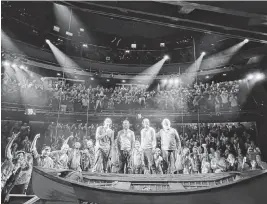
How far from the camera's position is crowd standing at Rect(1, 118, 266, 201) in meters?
6.48

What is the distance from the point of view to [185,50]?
15547 mm

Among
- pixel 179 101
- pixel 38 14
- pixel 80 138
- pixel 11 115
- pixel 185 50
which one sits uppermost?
pixel 38 14

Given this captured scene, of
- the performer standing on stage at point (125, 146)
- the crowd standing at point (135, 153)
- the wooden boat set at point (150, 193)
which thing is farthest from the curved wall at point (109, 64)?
Answer: the wooden boat set at point (150, 193)

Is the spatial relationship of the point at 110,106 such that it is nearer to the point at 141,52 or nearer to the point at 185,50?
the point at 141,52

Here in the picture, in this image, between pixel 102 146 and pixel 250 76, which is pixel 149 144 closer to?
pixel 102 146

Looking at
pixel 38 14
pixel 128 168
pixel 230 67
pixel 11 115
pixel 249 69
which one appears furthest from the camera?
pixel 38 14

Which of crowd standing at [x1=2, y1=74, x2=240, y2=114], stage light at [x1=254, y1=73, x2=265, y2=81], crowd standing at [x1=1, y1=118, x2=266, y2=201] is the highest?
stage light at [x1=254, y1=73, x2=265, y2=81]

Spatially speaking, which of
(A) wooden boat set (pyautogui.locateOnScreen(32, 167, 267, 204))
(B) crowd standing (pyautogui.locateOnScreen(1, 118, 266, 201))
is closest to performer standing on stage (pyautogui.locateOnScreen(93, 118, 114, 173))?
(B) crowd standing (pyautogui.locateOnScreen(1, 118, 266, 201))

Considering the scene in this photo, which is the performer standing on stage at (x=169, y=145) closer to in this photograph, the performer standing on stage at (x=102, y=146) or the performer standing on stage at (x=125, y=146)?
the performer standing on stage at (x=125, y=146)

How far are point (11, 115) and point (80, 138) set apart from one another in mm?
3453

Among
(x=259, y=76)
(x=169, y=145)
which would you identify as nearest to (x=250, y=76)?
(x=259, y=76)

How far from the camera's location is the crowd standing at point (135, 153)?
21.3 feet

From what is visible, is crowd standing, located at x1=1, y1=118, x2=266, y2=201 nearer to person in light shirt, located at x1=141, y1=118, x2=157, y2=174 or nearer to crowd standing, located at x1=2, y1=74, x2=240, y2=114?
person in light shirt, located at x1=141, y1=118, x2=157, y2=174

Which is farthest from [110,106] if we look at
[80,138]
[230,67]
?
[230,67]
